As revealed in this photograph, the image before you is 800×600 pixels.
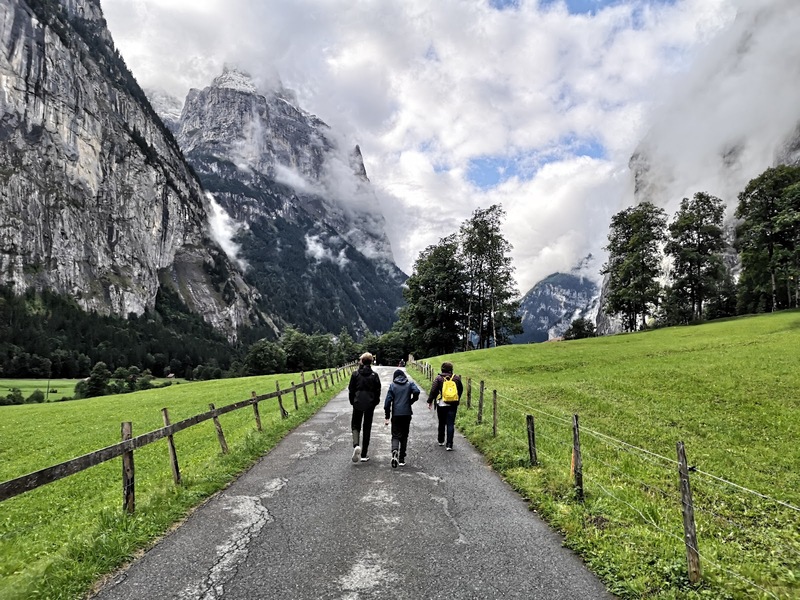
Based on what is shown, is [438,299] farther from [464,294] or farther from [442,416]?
[442,416]

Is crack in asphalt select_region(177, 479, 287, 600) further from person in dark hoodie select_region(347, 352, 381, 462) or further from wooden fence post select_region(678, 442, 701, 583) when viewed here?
wooden fence post select_region(678, 442, 701, 583)

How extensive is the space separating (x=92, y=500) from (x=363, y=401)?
7239 mm

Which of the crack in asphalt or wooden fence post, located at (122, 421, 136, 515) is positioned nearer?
the crack in asphalt

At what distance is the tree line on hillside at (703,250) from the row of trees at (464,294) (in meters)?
16.4

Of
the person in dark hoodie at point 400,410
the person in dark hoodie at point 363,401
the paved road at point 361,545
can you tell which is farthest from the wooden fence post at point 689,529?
the person in dark hoodie at point 363,401

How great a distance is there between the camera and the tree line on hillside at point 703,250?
54.6m

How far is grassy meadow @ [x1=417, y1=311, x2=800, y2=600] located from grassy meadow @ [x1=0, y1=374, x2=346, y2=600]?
20.7 feet

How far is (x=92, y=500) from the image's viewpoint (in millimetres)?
11453

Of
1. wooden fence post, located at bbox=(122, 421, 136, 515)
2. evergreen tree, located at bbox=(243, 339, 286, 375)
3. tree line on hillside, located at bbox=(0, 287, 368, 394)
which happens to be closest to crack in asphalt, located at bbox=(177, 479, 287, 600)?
wooden fence post, located at bbox=(122, 421, 136, 515)

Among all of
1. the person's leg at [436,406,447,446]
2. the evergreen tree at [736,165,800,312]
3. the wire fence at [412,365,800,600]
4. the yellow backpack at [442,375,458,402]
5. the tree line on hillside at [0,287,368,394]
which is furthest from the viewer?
the tree line on hillside at [0,287,368,394]

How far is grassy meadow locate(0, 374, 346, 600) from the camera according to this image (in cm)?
580

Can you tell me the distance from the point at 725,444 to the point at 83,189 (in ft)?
794

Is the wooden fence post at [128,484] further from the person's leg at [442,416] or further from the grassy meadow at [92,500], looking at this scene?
the person's leg at [442,416]

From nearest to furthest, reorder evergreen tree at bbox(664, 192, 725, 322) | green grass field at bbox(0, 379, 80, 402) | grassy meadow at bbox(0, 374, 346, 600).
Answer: grassy meadow at bbox(0, 374, 346, 600)
evergreen tree at bbox(664, 192, 725, 322)
green grass field at bbox(0, 379, 80, 402)
